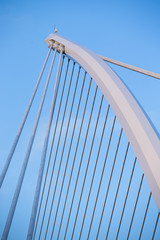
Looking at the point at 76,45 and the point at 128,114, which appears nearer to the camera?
the point at 128,114

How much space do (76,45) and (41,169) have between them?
8.95 ft

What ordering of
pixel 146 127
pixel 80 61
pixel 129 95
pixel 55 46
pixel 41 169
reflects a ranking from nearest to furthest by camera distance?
1. pixel 146 127
2. pixel 129 95
3. pixel 41 169
4. pixel 80 61
5. pixel 55 46

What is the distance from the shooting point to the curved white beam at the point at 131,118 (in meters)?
3.41

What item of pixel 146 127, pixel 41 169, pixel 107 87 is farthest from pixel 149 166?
pixel 41 169

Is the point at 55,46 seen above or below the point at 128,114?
above

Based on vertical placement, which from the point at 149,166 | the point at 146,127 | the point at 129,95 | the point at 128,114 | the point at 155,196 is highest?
the point at 129,95

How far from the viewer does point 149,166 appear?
343 cm

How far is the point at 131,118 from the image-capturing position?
3.89m

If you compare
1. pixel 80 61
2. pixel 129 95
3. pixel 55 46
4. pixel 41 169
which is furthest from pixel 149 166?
pixel 55 46

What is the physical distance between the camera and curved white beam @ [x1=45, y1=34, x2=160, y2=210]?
341 cm

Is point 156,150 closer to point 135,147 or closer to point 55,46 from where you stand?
point 135,147

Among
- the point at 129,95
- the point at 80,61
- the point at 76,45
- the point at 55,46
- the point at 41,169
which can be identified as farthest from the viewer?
the point at 55,46

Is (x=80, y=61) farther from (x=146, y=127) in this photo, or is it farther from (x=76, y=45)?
(x=146, y=127)

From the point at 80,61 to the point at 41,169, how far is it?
7.38 feet
